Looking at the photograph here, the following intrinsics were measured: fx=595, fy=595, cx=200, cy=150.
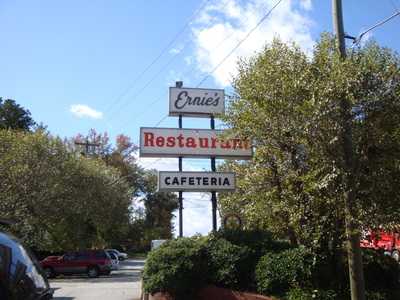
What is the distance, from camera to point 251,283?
14.3 metres

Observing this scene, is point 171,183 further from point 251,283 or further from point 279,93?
point 279,93

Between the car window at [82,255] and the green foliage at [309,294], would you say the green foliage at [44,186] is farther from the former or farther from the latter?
the green foliage at [309,294]

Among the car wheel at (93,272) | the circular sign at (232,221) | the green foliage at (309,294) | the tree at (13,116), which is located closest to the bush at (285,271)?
the green foliage at (309,294)

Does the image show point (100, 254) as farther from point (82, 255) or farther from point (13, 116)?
point (13, 116)

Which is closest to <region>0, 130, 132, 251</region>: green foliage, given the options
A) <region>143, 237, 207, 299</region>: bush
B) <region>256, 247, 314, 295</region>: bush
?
<region>143, 237, 207, 299</region>: bush

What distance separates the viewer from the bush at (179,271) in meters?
15.3

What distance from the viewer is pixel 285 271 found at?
520 inches

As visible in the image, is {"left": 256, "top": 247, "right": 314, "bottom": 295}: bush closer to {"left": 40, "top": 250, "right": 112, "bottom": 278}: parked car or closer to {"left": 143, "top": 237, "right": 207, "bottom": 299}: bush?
{"left": 143, "top": 237, "right": 207, "bottom": 299}: bush

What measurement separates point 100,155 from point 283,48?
5837 cm

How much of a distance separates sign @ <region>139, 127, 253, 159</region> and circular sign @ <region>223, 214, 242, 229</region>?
1954mm

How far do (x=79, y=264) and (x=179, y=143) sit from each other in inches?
847

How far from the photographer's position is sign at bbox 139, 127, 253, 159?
19.0 meters

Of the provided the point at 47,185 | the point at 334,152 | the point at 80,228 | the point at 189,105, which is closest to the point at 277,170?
the point at 334,152

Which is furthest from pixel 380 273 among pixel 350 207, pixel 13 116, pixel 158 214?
pixel 158 214
